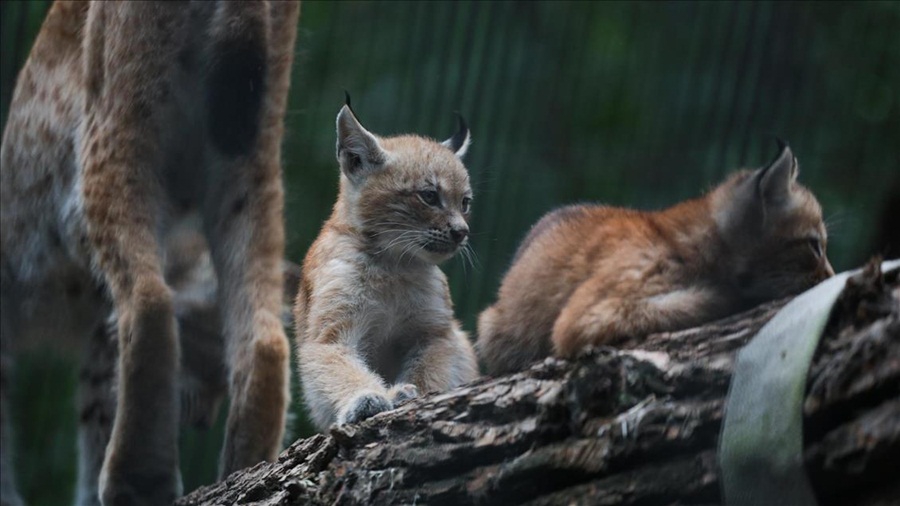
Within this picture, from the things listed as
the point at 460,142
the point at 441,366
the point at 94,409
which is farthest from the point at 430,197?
the point at 94,409

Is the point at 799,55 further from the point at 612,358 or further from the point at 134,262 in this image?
the point at 612,358

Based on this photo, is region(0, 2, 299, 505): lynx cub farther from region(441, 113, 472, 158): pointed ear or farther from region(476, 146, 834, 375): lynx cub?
region(476, 146, 834, 375): lynx cub

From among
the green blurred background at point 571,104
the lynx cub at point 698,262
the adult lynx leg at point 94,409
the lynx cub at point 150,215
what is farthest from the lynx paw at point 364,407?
the green blurred background at point 571,104

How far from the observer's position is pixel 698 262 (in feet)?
Answer: 10.8

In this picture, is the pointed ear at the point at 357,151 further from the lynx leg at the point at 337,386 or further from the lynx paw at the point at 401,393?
the lynx paw at the point at 401,393

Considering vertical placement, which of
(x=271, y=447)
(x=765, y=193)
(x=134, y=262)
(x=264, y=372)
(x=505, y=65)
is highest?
(x=505, y=65)

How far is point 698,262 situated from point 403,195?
113cm

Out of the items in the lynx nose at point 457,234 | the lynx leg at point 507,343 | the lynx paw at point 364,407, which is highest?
the lynx nose at point 457,234

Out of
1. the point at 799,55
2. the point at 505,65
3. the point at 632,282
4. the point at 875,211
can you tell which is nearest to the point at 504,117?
the point at 505,65

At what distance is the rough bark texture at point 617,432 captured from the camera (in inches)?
91.5

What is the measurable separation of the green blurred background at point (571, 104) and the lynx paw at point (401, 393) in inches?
102

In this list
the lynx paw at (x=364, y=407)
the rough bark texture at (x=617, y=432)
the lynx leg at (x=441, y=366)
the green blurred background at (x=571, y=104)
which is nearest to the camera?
the rough bark texture at (x=617, y=432)

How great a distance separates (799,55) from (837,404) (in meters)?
4.54

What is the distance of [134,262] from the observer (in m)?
4.52
